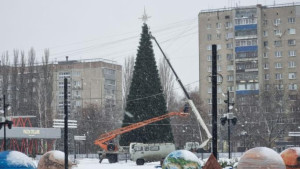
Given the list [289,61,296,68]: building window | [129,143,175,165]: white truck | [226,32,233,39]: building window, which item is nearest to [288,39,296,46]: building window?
[289,61,296,68]: building window

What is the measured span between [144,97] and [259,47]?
50.9 meters

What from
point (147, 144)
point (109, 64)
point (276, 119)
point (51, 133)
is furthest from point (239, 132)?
point (109, 64)

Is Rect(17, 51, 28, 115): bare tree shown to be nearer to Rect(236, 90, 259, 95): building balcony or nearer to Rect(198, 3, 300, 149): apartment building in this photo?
Rect(198, 3, 300, 149): apartment building

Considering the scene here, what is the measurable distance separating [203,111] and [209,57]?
1608 cm

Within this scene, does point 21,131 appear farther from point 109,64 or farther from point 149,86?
point 109,64

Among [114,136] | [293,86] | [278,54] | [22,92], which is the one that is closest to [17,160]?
[114,136]

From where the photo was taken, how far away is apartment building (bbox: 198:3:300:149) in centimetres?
10088

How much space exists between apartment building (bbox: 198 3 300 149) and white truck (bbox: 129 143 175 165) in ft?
161

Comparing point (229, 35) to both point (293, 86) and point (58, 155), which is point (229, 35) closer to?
point (293, 86)

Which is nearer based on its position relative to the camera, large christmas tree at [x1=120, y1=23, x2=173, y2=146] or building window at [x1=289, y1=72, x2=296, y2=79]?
large christmas tree at [x1=120, y1=23, x2=173, y2=146]

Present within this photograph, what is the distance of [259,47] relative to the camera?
102000 millimetres

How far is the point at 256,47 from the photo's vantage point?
334 feet

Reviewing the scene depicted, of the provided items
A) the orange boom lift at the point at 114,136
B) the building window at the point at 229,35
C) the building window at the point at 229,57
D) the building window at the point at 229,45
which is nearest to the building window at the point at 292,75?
the building window at the point at 229,57

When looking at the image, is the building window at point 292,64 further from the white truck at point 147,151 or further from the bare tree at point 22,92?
the white truck at point 147,151
